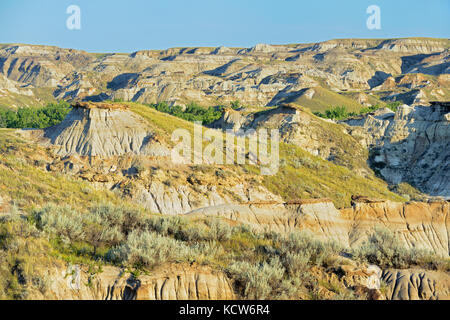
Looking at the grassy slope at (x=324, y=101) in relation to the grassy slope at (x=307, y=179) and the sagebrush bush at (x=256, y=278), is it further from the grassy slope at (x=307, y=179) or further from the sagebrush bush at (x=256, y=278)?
the sagebrush bush at (x=256, y=278)

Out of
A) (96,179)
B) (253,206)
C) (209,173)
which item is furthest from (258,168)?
(253,206)

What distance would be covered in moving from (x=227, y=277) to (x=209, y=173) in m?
28.3

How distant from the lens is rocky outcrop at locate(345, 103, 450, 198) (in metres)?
64.2

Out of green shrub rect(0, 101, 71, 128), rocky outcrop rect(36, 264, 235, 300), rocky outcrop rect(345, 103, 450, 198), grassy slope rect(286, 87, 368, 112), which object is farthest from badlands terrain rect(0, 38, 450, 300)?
grassy slope rect(286, 87, 368, 112)

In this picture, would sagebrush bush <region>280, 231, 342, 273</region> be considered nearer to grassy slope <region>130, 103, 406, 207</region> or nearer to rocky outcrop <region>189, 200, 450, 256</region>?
rocky outcrop <region>189, 200, 450, 256</region>

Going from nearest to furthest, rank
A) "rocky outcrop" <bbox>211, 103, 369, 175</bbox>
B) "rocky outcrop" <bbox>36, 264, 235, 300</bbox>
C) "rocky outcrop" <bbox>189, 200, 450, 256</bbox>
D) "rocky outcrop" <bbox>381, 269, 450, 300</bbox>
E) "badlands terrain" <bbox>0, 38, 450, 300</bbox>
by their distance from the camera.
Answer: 1. "rocky outcrop" <bbox>36, 264, 235, 300</bbox>
2. "badlands terrain" <bbox>0, 38, 450, 300</bbox>
3. "rocky outcrop" <bbox>381, 269, 450, 300</bbox>
4. "rocky outcrop" <bbox>189, 200, 450, 256</bbox>
5. "rocky outcrop" <bbox>211, 103, 369, 175</bbox>

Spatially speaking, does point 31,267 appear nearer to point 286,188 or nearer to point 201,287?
point 201,287

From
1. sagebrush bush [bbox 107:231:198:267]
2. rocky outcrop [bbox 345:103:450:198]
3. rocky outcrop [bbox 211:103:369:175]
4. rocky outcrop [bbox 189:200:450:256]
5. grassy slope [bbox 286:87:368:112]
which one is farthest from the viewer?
grassy slope [bbox 286:87:368:112]

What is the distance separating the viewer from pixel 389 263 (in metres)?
11.2

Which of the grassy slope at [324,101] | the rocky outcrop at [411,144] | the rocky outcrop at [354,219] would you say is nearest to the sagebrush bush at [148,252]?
the rocky outcrop at [354,219]

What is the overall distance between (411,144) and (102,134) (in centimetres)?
5684

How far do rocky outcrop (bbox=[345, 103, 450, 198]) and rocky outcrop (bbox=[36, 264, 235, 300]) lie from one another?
5880 centimetres

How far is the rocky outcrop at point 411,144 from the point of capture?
64250 mm

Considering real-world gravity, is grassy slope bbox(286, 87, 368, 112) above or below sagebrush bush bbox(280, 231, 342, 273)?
above
